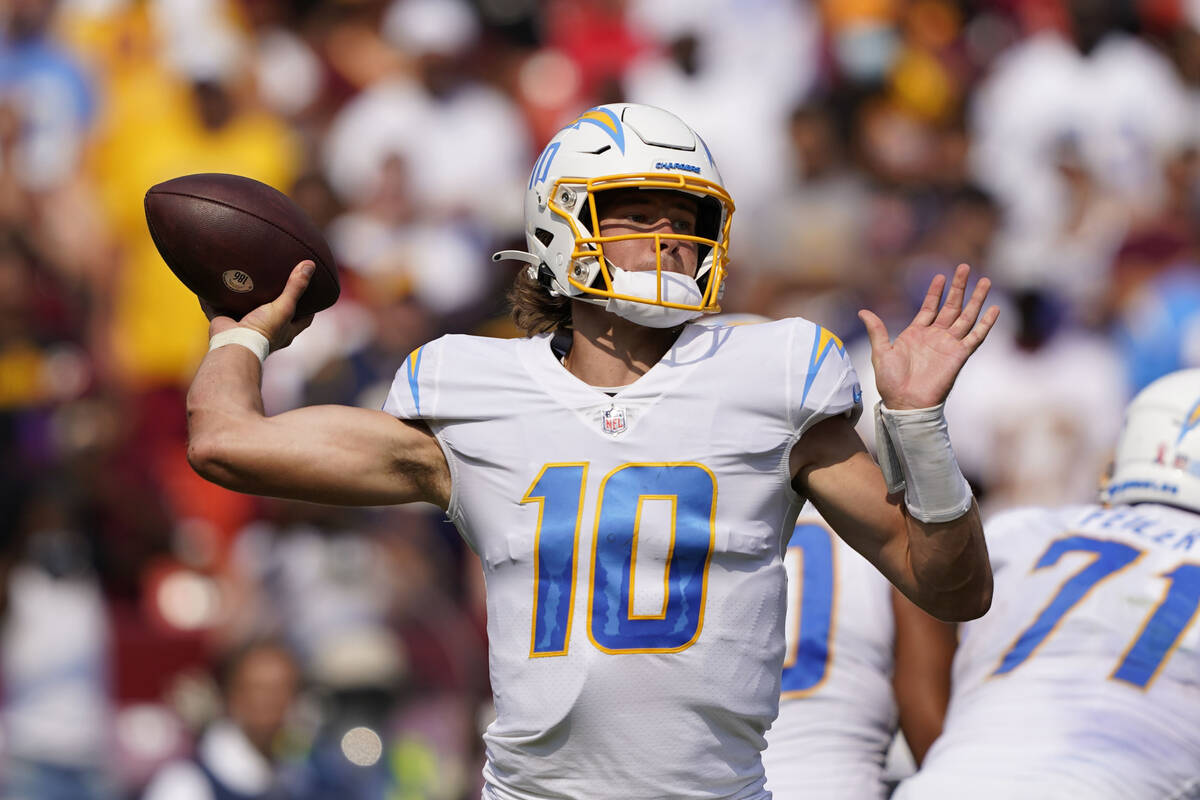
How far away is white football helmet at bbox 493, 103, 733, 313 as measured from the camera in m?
2.95

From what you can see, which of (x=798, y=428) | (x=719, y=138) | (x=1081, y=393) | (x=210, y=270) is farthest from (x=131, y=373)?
(x=798, y=428)

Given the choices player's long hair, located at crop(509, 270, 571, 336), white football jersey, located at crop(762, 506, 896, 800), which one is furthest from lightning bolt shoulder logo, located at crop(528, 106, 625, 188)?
white football jersey, located at crop(762, 506, 896, 800)

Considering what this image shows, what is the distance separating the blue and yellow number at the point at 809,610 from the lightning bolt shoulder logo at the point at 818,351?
125 cm

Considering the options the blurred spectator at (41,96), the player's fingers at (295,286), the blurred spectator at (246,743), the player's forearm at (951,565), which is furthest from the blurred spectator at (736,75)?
the player's forearm at (951,565)

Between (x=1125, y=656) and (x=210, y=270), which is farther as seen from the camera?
(x=1125, y=656)

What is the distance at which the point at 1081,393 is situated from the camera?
7.39 m

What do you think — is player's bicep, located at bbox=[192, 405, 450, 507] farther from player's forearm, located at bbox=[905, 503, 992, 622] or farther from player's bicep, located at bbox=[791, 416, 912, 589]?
player's forearm, located at bbox=[905, 503, 992, 622]

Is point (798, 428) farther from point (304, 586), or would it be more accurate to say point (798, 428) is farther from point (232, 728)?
point (304, 586)

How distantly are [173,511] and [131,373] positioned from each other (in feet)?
3.55

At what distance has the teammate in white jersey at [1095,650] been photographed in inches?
140

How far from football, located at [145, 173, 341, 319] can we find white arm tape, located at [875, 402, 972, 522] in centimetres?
120

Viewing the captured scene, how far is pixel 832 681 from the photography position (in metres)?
3.91

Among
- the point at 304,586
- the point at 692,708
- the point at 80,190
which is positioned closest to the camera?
the point at 692,708

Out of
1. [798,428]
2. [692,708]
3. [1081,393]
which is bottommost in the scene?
[1081,393]
